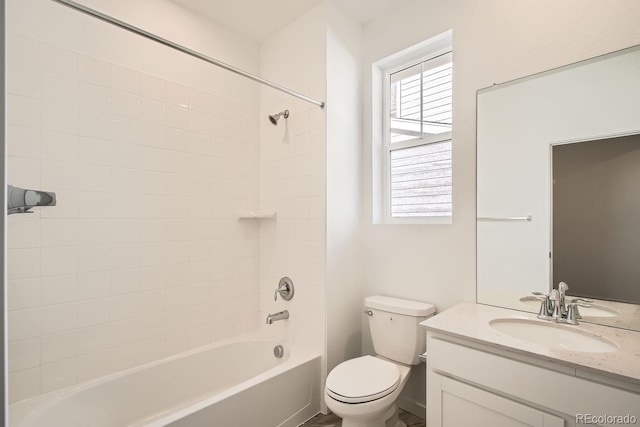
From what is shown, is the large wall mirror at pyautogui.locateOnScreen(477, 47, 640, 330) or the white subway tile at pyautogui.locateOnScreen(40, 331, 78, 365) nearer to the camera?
the large wall mirror at pyautogui.locateOnScreen(477, 47, 640, 330)

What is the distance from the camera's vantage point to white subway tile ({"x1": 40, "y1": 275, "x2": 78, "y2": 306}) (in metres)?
1.59

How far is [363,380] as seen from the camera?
1646 mm

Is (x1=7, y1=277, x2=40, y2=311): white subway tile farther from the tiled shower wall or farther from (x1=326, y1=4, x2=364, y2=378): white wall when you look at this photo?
(x1=326, y1=4, x2=364, y2=378): white wall

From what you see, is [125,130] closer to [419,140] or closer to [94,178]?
[94,178]

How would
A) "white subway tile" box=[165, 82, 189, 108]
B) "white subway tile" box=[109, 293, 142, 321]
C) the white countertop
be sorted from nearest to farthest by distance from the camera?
the white countertop, "white subway tile" box=[109, 293, 142, 321], "white subway tile" box=[165, 82, 189, 108]

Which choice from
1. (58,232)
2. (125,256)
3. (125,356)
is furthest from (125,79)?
(125,356)

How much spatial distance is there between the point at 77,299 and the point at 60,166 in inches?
28.7

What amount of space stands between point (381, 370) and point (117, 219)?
1775 mm

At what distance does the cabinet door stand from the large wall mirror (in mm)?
573

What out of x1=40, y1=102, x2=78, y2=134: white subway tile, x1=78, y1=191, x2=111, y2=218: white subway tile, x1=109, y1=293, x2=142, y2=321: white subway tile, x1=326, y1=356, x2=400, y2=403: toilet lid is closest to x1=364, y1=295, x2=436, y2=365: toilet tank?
x1=326, y1=356, x2=400, y2=403: toilet lid

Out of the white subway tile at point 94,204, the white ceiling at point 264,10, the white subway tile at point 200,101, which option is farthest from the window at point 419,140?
the white subway tile at point 94,204

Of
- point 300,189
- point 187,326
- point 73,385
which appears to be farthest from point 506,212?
point 73,385

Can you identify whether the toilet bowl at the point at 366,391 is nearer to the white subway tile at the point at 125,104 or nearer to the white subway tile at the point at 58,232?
the white subway tile at the point at 58,232

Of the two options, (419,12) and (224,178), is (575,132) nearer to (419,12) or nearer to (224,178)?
(419,12)
